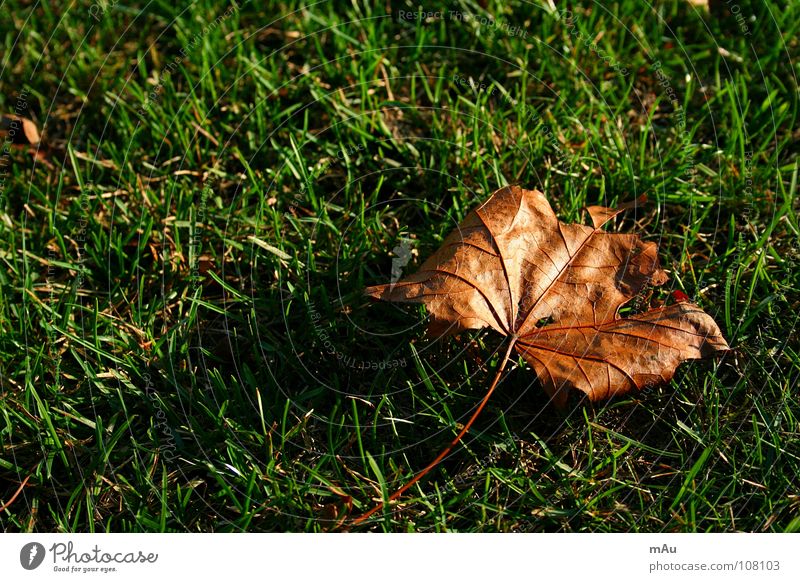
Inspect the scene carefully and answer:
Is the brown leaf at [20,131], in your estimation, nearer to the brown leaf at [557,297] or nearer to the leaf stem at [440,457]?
the brown leaf at [557,297]

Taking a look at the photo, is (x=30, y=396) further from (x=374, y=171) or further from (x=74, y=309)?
(x=374, y=171)

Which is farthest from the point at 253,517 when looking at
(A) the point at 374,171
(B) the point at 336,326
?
(A) the point at 374,171

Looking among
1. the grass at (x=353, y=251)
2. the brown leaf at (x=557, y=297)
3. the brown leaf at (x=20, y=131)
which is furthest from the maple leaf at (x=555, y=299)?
the brown leaf at (x=20, y=131)

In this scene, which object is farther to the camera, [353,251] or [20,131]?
[20,131]

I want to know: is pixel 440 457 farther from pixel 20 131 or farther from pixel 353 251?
pixel 20 131
